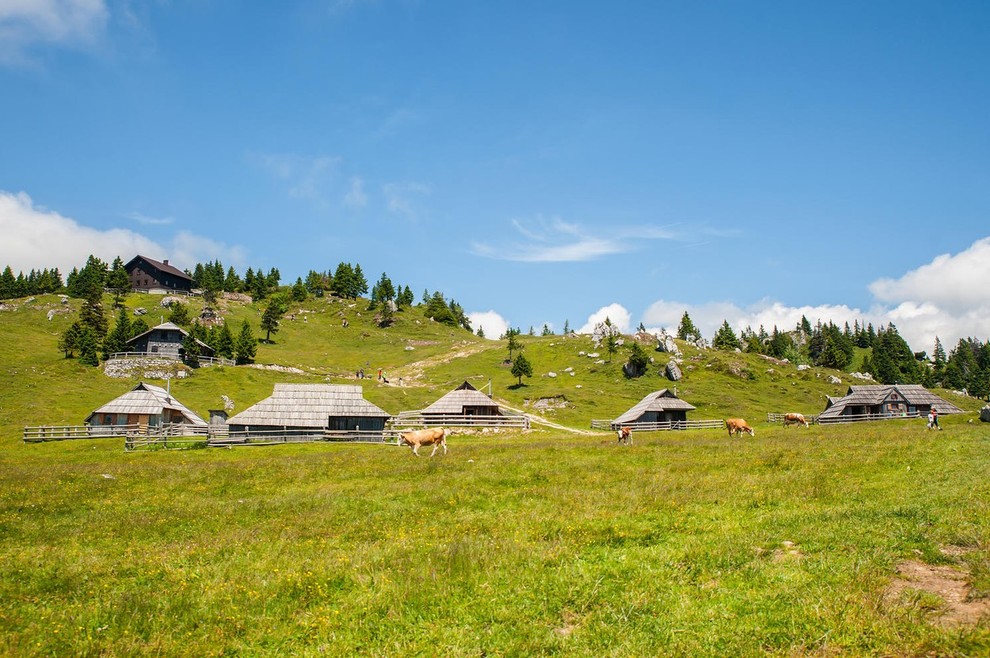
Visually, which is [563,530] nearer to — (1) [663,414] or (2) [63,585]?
(2) [63,585]

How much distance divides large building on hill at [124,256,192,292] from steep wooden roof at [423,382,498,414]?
109268 mm

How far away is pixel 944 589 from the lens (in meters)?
8.87

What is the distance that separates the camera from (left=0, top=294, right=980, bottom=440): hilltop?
228 ft

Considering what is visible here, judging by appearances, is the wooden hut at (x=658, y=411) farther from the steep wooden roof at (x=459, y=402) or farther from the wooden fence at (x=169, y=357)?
the wooden fence at (x=169, y=357)

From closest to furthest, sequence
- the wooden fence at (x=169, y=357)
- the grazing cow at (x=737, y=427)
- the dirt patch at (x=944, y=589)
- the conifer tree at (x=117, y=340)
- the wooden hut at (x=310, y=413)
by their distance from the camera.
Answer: the dirt patch at (x=944, y=589) < the grazing cow at (x=737, y=427) < the wooden hut at (x=310, y=413) < the wooden fence at (x=169, y=357) < the conifer tree at (x=117, y=340)

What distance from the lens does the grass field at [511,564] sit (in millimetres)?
8281

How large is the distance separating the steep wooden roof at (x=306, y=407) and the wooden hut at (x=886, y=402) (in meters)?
55.6

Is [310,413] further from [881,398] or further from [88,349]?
[881,398]

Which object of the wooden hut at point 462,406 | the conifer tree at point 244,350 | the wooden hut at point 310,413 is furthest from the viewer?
the conifer tree at point 244,350

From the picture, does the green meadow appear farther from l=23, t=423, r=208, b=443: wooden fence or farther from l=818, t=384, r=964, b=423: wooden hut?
l=818, t=384, r=964, b=423: wooden hut

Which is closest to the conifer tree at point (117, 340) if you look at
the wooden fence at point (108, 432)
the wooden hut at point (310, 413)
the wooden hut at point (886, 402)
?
the wooden fence at point (108, 432)

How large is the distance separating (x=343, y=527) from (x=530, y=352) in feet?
365

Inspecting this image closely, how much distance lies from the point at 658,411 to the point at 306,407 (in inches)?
1458

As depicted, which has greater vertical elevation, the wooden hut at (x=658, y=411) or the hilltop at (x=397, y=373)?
the hilltop at (x=397, y=373)
